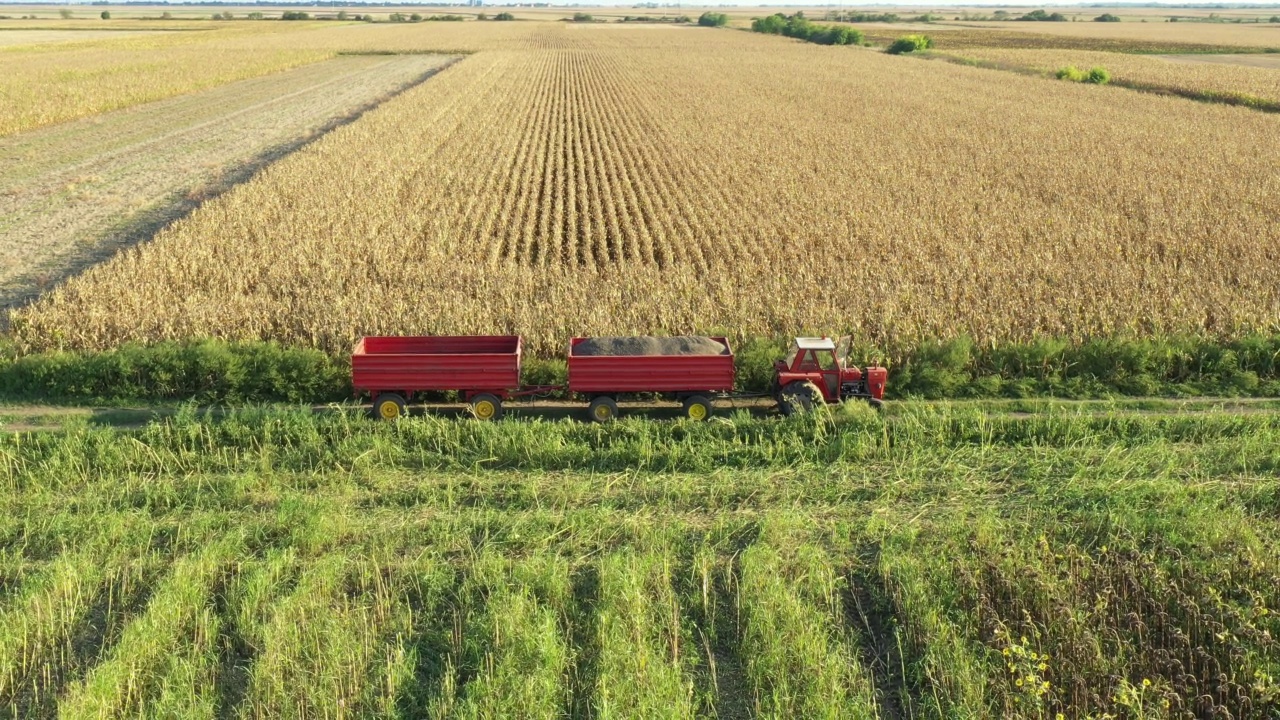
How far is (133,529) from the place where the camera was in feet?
30.1

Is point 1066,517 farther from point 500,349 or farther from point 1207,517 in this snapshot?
point 500,349

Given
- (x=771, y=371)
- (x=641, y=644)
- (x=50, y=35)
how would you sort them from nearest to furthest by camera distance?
(x=641, y=644), (x=771, y=371), (x=50, y=35)

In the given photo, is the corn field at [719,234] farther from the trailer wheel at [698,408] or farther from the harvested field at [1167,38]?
the harvested field at [1167,38]

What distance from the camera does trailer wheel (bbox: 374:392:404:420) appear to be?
12.1 metres

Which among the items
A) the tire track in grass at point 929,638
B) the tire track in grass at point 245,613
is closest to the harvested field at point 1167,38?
the tire track in grass at point 929,638

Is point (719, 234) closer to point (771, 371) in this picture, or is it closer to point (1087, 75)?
point (771, 371)

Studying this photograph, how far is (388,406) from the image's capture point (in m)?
12.2

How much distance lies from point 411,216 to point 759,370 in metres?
11.2

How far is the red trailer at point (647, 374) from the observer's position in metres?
11.8

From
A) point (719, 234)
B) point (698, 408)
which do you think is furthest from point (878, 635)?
point (719, 234)

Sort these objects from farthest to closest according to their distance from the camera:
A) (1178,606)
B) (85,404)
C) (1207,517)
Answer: (85,404), (1207,517), (1178,606)

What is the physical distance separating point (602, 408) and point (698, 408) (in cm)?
118

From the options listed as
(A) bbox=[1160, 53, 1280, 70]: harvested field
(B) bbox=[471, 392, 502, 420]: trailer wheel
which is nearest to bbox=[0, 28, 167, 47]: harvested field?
(B) bbox=[471, 392, 502, 420]: trailer wheel

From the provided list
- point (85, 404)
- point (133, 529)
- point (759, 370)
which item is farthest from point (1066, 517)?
point (85, 404)
